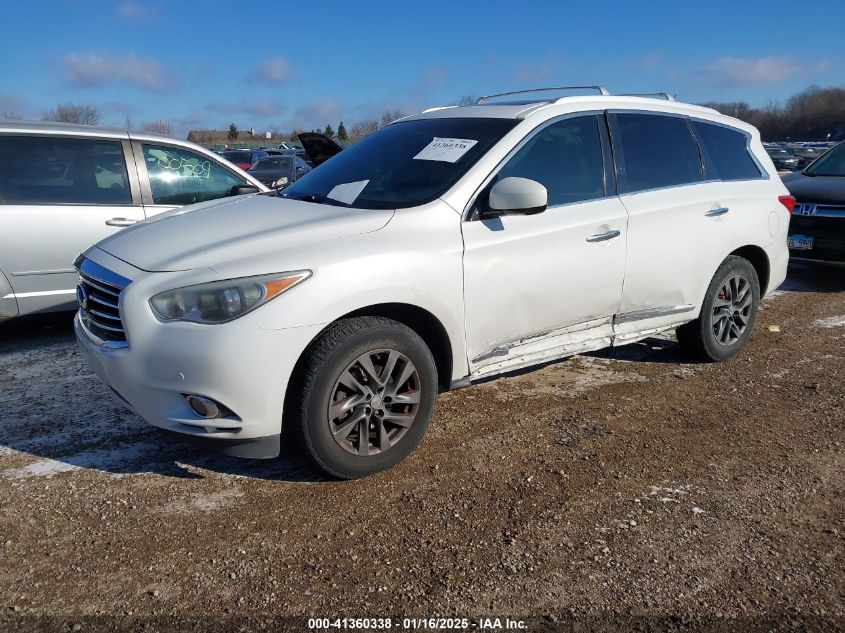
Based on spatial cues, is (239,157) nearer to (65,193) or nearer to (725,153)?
(65,193)

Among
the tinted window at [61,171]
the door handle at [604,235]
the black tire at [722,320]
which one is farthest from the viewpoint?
the tinted window at [61,171]

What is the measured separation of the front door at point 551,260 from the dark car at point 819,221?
179 inches

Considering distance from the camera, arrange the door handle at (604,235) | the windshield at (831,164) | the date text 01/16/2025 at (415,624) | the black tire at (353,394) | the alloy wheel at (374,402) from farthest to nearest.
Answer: the windshield at (831,164) < the door handle at (604,235) < the alloy wheel at (374,402) < the black tire at (353,394) < the date text 01/16/2025 at (415,624)

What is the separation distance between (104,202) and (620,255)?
4.09 metres

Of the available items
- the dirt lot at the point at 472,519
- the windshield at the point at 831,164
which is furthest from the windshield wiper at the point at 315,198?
the windshield at the point at 831,164

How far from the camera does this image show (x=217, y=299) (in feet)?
9.65

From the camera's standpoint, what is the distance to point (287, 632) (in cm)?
235

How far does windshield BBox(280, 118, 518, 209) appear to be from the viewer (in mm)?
3752

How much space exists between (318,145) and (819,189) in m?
8.90

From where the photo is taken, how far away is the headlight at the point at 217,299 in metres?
2.94

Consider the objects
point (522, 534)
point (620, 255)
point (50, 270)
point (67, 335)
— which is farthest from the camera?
point (67, 335)

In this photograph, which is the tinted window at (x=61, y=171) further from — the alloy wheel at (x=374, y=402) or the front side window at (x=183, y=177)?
the alloy wheel at (x=374, y=402)

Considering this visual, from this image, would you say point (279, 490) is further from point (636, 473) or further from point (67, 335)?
point (67, 335)

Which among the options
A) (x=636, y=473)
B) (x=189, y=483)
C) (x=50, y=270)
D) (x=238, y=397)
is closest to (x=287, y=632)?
(x=238, y=397)
